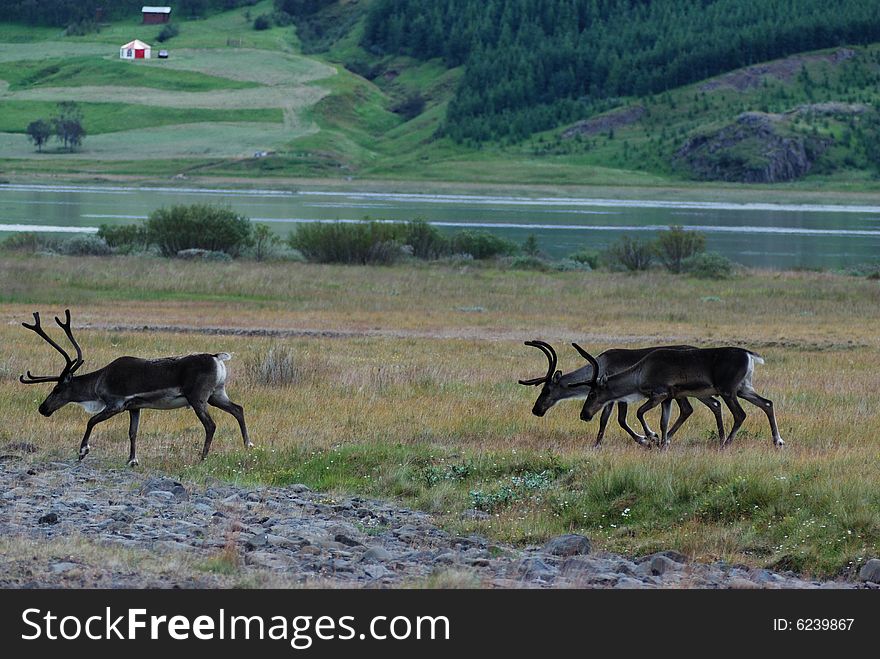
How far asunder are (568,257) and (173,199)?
2104 inches

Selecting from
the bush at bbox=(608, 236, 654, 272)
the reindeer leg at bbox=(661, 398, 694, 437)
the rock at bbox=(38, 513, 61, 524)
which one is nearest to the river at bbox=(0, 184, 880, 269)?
the bush at bbox=(608, 236, 654, 272)

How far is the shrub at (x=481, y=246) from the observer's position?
202 ft

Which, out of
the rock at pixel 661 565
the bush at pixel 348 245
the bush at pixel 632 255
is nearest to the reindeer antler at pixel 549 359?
the rock at pixel 661 565

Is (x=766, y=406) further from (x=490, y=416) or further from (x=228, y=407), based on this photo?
(x=228, y=407)

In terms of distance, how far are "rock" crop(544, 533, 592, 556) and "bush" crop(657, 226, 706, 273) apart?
48.3 metres

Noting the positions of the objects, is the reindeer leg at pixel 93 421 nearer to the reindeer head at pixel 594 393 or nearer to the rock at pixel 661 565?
the reindeer head at pixel 594 393

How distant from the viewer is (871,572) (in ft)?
31.4

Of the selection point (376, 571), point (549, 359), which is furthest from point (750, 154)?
point (376, 571)

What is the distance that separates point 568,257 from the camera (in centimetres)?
6209

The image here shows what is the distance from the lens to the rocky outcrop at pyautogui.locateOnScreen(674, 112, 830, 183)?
473ft

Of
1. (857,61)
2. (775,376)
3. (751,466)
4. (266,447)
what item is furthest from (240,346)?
(857,61)

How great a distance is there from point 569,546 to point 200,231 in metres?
50.4

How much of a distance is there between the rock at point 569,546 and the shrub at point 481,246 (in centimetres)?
5140
